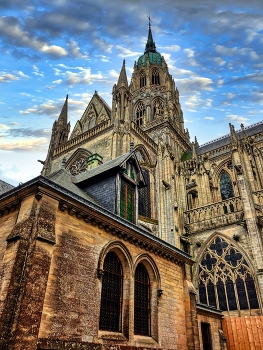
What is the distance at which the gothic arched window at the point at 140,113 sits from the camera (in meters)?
39.3

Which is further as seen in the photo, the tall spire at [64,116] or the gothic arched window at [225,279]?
the tall spire at [64,116]

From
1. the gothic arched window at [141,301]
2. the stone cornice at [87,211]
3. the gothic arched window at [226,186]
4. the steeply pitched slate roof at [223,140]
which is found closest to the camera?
the stone cornice at [87,211]

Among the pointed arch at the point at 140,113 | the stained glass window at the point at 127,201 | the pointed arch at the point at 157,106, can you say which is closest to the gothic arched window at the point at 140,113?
the pointed arch at the point at 140,113

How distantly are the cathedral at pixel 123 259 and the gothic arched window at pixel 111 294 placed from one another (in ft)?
0.09

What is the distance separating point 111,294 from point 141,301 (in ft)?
5.10

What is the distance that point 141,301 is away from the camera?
9164 millimetres

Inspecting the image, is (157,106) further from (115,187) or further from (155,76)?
(115,187)

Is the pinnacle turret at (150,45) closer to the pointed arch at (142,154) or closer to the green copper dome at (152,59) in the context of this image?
the green copper dome at (152,59)

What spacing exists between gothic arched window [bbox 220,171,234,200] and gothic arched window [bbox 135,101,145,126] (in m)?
14.3

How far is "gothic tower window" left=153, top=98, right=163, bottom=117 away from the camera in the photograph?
39.4 metres

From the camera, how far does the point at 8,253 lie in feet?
20.3

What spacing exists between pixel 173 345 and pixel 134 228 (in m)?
4.15

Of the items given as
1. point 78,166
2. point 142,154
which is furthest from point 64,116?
point 142,154

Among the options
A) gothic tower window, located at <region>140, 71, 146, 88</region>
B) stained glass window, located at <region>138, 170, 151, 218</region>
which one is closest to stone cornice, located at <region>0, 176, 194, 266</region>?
stained glass window, located at <region>138, 170, 151, 218</region>
